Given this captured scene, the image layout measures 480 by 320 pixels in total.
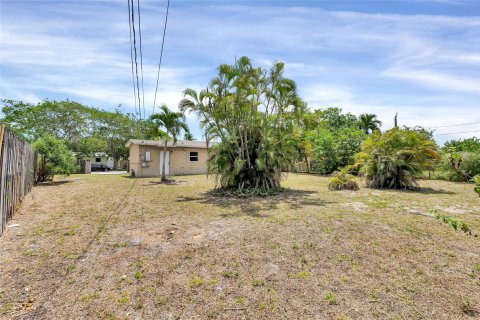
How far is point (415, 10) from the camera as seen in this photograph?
5992mm

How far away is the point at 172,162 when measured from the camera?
21969 millimetres

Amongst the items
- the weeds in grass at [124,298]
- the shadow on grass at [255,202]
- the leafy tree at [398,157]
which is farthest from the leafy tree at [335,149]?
the weeds in grass at [124,298]

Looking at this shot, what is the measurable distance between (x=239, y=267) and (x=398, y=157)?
1118 centimetres

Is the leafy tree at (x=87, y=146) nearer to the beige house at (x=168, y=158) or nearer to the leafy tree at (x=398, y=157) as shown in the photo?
the beige house at (x=168, y=158)

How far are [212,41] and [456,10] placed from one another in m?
5.93

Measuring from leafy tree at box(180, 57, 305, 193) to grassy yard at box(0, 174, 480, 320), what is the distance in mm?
4311

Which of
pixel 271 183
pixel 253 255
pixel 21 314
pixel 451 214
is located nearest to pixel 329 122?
pixel 271 183

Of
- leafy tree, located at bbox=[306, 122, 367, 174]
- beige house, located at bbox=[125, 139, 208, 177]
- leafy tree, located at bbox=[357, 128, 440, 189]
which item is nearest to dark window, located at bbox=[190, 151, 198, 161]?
beige house, located at bbox=[125, 139, 208, 177]

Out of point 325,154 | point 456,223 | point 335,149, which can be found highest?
point 335,149

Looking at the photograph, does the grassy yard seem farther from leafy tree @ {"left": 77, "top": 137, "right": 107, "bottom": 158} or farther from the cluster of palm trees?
leafy tree @ {"left": 77, "top": 137, "right": 107, "bottom": 158}

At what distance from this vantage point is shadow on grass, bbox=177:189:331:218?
7.37 metres

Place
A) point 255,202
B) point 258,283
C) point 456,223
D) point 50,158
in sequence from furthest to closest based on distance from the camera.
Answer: point 50,158 < point 255,202 < point 258,283 < point 456,223

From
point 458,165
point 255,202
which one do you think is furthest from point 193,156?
point 458,165

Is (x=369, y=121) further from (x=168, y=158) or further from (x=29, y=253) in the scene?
(x=29, y=253)
